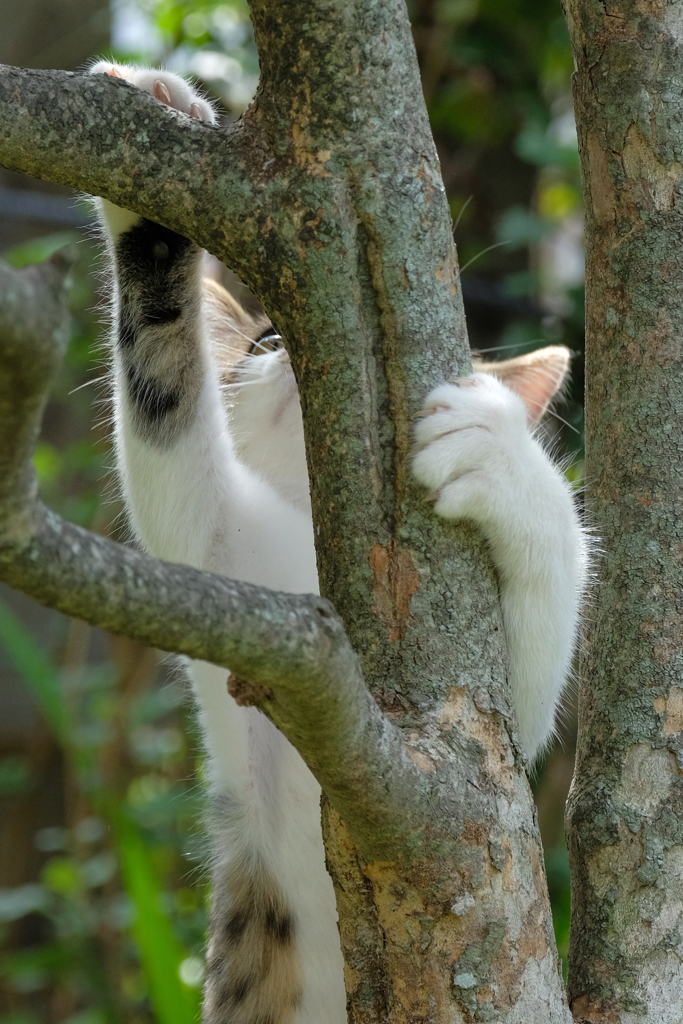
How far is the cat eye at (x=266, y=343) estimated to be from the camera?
183 centimetres

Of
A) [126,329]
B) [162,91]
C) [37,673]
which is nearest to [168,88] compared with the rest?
[162,91]

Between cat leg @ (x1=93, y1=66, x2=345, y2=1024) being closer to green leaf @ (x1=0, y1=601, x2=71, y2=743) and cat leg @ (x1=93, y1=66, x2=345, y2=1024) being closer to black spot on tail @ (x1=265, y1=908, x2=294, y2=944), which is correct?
black spot on tail @ (x1=265, y1=908, x2=294, y2=944)

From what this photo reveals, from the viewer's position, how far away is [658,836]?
0.95m

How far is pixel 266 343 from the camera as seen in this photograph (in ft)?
6.11

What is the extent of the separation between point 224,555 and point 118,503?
1.33m

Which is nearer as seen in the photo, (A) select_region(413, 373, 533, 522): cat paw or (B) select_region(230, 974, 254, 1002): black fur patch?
(A) select_region(413, 373, 533, 522): cat paw

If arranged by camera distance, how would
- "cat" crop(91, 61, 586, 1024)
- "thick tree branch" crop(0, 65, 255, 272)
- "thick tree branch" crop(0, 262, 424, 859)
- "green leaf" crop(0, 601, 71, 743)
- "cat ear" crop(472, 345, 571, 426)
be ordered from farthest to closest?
"green leaf" crop(0, 601, 71, 743) → "cat ear" crop(472, 345, 571, 426) → "cat" crop(91, 61, 586, 1024) → "thick tree branch" crop(0, 65, 255, 272) → "thick tree branch" crop(0, 262, 424, 859)

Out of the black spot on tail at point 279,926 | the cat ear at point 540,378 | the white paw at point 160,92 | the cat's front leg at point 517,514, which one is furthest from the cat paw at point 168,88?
the black spot on tail at point 279,926

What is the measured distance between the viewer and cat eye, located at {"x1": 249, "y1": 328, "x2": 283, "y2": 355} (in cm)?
183

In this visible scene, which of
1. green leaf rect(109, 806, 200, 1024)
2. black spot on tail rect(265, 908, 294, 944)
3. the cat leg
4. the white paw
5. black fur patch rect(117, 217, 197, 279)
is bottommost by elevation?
green leaf rect(109, 806, 200, 1024)

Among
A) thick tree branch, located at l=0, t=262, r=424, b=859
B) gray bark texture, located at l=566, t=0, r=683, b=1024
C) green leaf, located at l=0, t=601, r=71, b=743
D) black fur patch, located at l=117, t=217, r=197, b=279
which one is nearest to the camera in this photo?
thick tree branch, located at l=0, t=262, r=424, b=859

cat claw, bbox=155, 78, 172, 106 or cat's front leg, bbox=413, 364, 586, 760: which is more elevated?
cat claw, bbox=155, 78, 172, 106

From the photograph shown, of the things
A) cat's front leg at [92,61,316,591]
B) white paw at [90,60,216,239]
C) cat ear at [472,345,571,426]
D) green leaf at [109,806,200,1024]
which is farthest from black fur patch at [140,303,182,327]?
green leaf at [109,806,200,1024]

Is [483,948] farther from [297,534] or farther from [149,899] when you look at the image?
[149,899]
